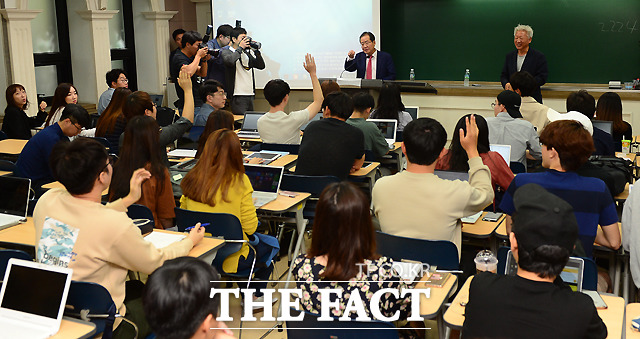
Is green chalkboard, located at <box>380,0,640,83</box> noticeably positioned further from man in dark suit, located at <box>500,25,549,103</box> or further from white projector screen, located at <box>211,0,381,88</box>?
man in dark suit, located at <box>500,25,549,103</box>

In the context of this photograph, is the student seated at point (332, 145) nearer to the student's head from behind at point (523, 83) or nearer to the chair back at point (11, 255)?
the student's head from behind at point (523, 83)

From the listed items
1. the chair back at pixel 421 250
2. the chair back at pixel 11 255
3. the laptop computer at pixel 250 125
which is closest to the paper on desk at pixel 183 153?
the laptop computer at pixel 250 125

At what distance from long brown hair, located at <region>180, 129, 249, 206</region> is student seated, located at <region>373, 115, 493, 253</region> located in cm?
86

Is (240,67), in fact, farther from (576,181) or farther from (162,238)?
(576,181)

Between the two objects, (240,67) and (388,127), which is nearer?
(388,127)

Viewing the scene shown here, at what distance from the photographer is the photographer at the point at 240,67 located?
26.9ft

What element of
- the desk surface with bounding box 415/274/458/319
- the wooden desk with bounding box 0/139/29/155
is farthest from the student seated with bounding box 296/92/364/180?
the wooden desk with bounding box 0/139/29/155

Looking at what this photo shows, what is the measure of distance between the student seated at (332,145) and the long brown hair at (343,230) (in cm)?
245

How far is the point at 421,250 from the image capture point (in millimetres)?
2938

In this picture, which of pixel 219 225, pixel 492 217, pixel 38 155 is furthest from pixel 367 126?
pixel 38 155

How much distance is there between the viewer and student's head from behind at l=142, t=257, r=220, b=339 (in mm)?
1674

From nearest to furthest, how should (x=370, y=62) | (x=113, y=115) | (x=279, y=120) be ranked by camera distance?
1. (x=113, y=115)
2. (x=279, y=120)
3. (x=370, y=62)

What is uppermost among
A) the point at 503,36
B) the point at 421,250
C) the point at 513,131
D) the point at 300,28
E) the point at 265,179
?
the point at 300,28

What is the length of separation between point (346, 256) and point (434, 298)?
0.54 meters
